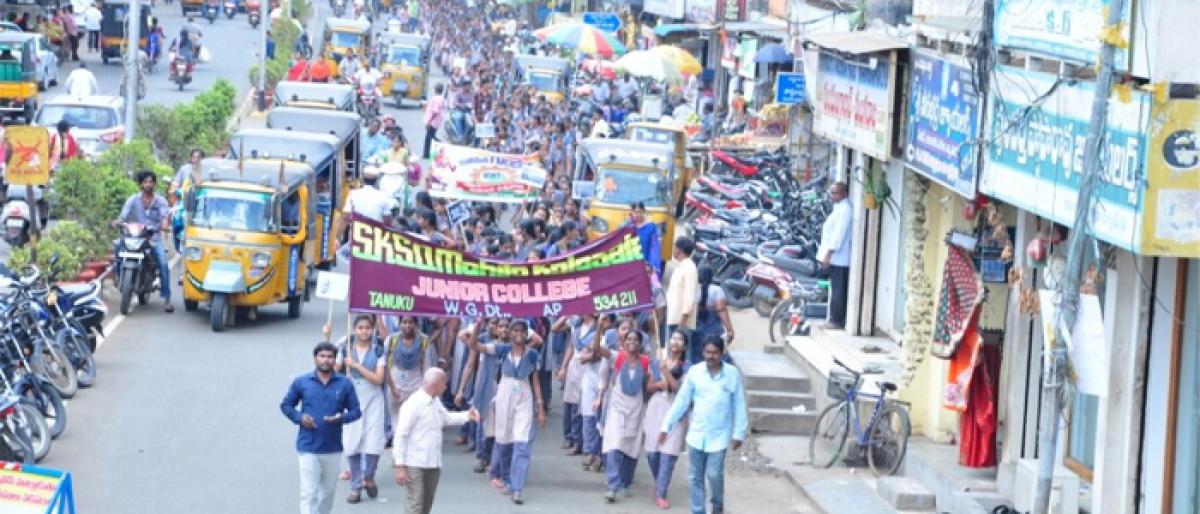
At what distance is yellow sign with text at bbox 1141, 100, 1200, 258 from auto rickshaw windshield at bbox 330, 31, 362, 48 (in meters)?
50.3

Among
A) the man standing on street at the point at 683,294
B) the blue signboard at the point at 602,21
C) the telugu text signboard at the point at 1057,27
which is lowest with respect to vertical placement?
the man standing on street at the point at 683,294

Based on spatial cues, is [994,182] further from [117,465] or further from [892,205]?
[117,465]

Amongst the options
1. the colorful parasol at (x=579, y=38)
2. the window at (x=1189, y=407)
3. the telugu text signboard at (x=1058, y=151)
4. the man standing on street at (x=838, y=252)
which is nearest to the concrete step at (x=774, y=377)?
the man standing on street at (x=838, y=252)

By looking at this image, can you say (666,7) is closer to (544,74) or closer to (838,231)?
(544,74)

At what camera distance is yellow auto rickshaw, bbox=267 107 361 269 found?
91.2 feet

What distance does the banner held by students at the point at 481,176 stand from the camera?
2728cm

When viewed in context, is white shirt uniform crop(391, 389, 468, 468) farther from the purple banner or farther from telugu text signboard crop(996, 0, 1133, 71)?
telugu text signboard crop(996, 0, 1133, 71)

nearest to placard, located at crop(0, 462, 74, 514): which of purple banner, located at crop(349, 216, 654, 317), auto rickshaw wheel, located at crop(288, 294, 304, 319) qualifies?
purple banner, located at crop(349, 216, 654, 317)

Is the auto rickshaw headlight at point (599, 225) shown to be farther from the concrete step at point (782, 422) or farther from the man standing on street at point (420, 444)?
the man standing on street at point (420, 444)

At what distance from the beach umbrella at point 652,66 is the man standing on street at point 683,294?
57.2ft

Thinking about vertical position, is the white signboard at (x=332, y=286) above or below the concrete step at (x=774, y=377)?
above

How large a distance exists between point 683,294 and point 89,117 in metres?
18.5

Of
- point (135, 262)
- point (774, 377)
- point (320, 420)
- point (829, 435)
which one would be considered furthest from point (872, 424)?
point (135, 262)

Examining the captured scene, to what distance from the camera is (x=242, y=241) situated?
2427 cm
